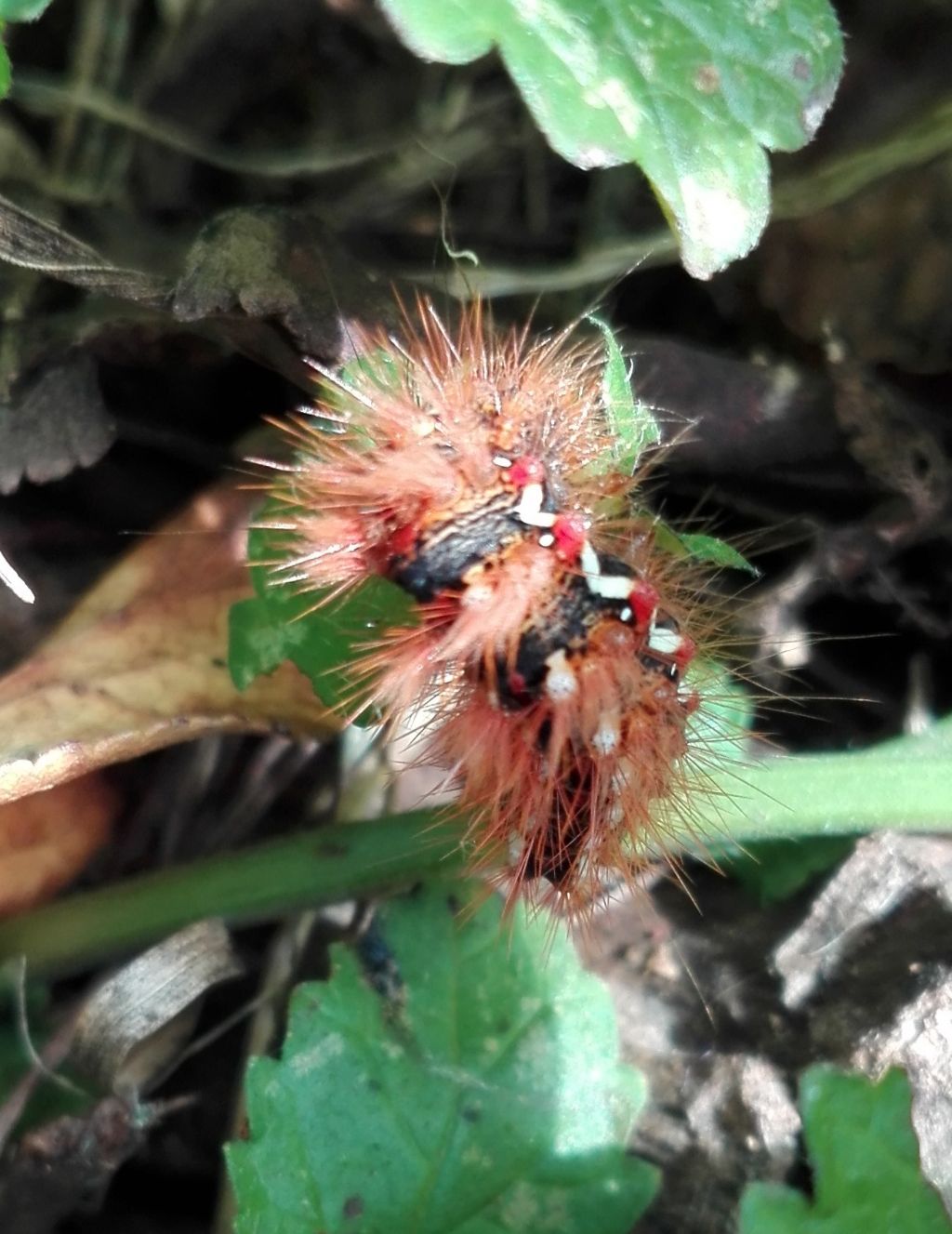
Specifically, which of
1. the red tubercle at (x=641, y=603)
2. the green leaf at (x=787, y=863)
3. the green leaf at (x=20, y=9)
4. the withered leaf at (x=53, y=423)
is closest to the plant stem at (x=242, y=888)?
the red tubercle at (x=641, y=603)

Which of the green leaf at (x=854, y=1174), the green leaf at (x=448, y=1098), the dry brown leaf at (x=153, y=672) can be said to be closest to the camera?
the green leaf at (x=854, y=1174)

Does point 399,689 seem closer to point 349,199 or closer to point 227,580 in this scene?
point 227,580

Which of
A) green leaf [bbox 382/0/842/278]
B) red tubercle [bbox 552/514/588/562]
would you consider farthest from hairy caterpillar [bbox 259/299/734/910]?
green leaf [bbox 382/0/842/278]

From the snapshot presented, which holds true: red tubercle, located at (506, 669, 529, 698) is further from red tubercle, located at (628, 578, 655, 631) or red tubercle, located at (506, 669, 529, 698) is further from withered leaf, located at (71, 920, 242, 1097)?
withered leaf, located at (71, 920, 242, 1097)

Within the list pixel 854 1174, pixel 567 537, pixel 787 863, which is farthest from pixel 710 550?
pixel 854 1174

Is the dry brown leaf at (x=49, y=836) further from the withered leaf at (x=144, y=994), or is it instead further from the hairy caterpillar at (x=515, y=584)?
the hairy caterpillar at (x=515, y=584)
